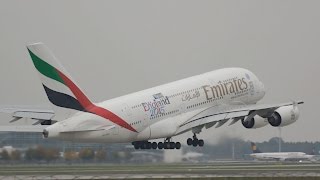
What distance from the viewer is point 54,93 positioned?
68188 millimetres

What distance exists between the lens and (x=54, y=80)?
67562mm

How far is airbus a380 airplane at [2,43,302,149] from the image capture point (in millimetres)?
68250

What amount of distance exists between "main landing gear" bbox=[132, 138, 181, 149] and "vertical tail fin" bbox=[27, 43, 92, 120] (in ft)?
39.3

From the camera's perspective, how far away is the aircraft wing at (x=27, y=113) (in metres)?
76.6

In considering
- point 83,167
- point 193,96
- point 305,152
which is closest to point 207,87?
point 193,96

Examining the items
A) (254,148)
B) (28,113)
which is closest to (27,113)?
(28,113)

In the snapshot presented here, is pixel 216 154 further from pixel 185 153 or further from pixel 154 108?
pixel 154 108

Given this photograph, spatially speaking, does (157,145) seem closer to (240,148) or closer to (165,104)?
(165,104)

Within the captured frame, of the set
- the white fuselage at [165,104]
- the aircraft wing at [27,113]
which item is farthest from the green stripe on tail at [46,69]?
the aircraft wing at [27,113]

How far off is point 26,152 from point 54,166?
1056cm

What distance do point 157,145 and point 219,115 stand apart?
6468 mm

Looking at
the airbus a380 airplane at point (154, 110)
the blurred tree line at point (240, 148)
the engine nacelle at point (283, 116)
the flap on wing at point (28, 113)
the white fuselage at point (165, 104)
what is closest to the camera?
the airbus a380 airplane at point (154, 110)

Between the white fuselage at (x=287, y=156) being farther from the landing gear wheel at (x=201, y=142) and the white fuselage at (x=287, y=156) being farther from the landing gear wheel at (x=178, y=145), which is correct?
the landing gear wheel at (x=178, y=145)

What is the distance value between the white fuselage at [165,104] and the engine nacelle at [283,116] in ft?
15.2
